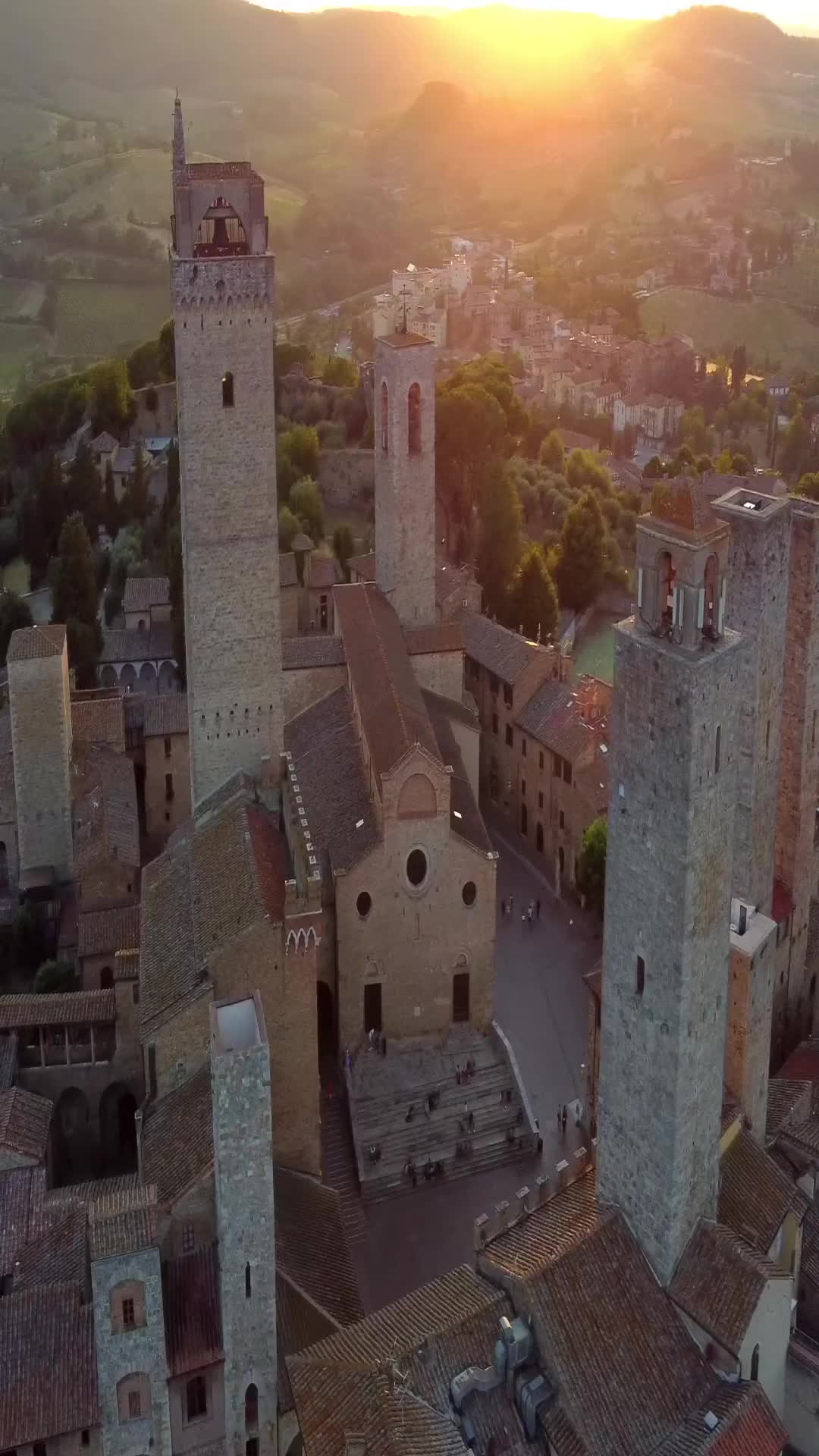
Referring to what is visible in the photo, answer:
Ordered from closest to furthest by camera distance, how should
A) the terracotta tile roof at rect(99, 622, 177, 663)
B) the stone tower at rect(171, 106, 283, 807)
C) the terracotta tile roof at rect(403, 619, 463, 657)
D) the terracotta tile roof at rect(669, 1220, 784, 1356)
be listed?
the terracotta tile roof at rect(669, 1220, 784, 1356) → the stone tower at rect(171, 106, 283, 807) → the terracotta tile roof at rect(403, 619, 463, 657) → the terracotta tile roof at rect(99, 622, 177, 663)

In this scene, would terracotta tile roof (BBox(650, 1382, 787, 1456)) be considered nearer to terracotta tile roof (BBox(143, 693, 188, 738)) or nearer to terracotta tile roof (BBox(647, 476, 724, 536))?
terracotta tile roof (BBox(647, 476, 724, 536))

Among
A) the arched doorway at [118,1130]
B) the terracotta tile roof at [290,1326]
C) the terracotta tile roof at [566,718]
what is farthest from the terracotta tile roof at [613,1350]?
the terracotta tile roof at [566,718]

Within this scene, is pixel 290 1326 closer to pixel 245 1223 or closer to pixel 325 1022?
pixel 245 1223

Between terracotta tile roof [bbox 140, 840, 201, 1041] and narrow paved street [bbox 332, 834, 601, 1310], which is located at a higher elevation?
terracotta tile roof [bbox 140, 840, 201, 1041]

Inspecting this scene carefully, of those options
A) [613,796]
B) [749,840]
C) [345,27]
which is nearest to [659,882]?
[613,796]

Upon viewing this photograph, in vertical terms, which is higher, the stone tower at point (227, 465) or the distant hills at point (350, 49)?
the distant hills at point (350, 49)

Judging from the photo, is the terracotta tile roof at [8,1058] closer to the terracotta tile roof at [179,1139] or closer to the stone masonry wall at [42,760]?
the terracotta tile roof at [179,1139]

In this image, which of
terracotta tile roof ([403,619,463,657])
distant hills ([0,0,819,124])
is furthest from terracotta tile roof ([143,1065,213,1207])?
distant hills ([0,0,819,124])
